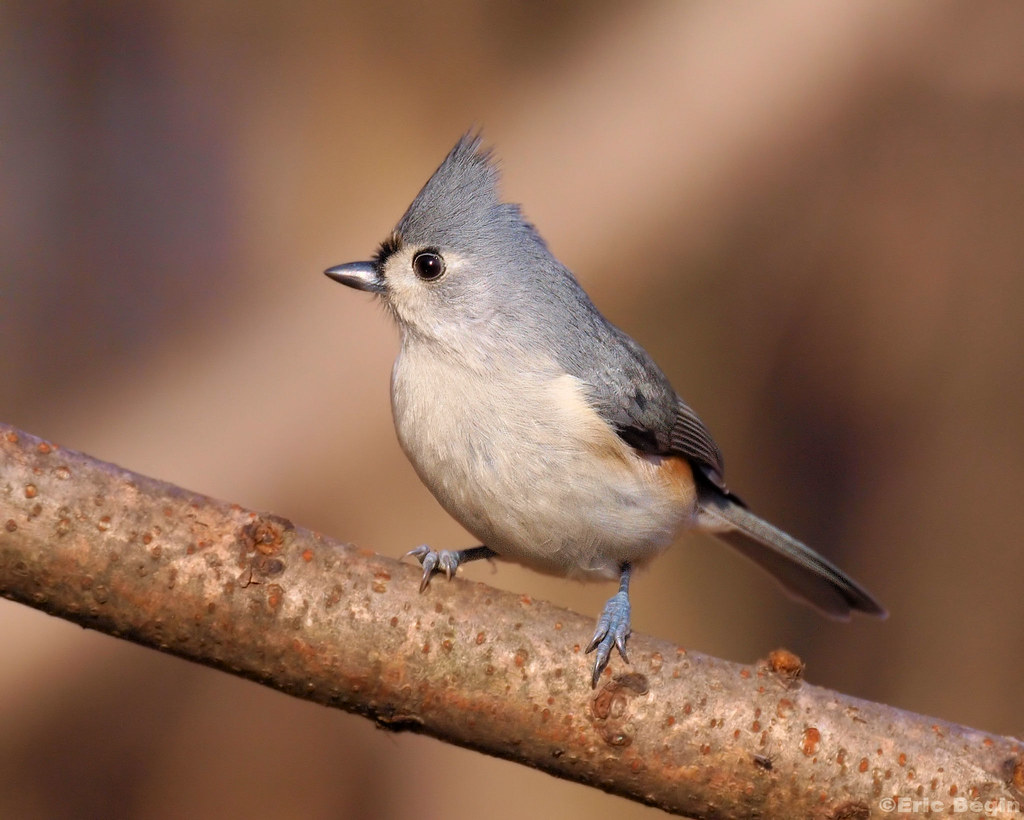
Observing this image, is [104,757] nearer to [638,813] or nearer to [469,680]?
[638,813]

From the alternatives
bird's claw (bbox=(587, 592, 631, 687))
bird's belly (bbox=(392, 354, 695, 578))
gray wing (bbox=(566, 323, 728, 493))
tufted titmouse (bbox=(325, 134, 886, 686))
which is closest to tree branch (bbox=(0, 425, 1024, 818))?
bird's claw (bbox=(587, 592, 631, 687))

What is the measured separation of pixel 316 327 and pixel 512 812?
1698 millimetres

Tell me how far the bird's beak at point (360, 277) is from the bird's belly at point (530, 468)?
0.82 feet

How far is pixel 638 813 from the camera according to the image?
307cm

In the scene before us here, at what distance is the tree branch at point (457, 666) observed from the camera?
50.7 inches

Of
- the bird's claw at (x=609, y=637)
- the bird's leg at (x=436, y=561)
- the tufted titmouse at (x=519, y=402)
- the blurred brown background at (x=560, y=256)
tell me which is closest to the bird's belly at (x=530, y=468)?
the tufted titmouse at (x=519, y=402)

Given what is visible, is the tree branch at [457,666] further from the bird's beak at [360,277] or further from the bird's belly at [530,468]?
the bird's beak at [360,277]

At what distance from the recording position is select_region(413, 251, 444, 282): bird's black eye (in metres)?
1.98

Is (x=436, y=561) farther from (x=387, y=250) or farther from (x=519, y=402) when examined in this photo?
(x=387, y=250)

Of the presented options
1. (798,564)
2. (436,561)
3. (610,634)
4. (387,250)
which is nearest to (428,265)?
(387,250)

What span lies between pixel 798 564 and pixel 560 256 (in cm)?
118

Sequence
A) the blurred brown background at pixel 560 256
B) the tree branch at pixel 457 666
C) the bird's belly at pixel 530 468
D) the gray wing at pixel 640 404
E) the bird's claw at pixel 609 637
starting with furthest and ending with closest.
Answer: the blurred brown background at pixel 560 256 → the gray wing at pixel 640 404 → the bird's belly at pixel 530 468 → the bird's claw at pixel 609 637 → the tree branch at pixel 457 666

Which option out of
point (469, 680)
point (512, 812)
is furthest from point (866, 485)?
point (469, 680)

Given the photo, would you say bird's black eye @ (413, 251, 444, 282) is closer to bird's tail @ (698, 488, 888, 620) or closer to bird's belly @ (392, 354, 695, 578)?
bird's belly @ (392, 354, 695, 578)
